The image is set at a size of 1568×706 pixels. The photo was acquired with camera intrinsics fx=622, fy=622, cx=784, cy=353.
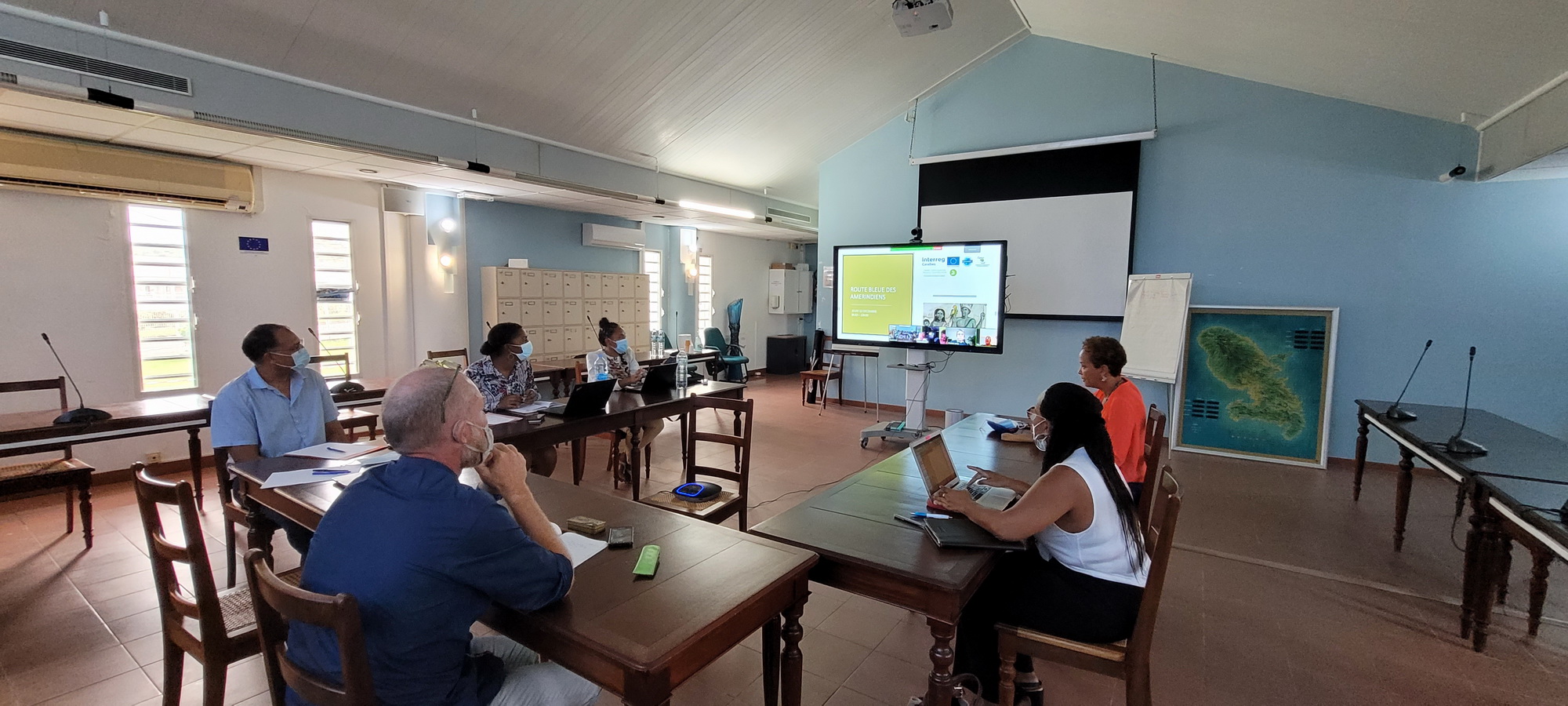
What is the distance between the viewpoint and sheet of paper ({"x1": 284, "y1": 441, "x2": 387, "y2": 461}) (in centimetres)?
253

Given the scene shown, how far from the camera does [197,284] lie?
4.91 meters

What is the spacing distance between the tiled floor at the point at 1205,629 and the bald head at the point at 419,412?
1418 millimetres

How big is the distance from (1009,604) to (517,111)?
16.7 feet

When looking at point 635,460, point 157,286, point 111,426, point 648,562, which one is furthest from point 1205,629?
point 157,286

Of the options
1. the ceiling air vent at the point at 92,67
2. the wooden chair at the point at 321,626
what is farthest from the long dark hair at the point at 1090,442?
the ceiling air vent at the point at 92,67

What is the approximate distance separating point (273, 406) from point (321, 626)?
6.61 feet

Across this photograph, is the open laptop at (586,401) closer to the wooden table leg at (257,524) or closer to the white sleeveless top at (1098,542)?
the wooden table leg at (257,524)

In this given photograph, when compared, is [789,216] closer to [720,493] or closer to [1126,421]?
[720,493]

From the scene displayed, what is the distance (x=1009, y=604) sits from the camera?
6.22 ft

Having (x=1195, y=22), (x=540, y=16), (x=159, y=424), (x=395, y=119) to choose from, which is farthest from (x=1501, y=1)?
(x=159, y=424)

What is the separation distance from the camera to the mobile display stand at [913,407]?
590cm

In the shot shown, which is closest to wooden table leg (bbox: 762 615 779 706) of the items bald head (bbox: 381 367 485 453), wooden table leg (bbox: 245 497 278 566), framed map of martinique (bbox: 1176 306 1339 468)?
bald head (bbox: 381 367 485 453)

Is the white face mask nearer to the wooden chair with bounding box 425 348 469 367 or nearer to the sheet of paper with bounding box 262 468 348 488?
the sheet of paper with bounding box 262 468 348 488

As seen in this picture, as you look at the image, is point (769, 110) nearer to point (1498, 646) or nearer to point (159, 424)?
point (159, 424)
